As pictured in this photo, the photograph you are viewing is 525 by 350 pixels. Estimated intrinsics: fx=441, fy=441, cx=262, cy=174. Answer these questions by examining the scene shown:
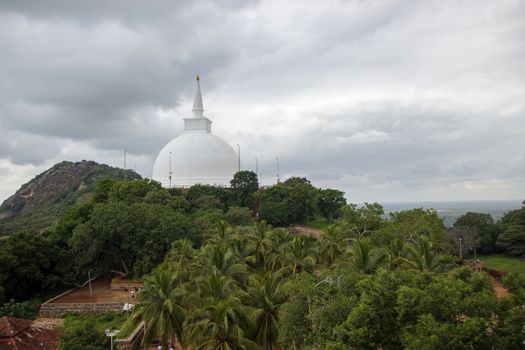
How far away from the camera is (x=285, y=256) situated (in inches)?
1052

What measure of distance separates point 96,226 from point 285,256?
1665cm

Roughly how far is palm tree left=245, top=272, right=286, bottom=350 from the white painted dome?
45.2m

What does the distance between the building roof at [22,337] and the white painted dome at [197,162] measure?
4367 cm

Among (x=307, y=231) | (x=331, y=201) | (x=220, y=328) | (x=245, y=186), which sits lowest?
(x=220, y=328)

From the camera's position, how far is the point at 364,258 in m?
22.2

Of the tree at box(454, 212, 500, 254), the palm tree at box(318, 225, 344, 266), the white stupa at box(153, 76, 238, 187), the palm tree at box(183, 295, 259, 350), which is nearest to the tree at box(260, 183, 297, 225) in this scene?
the white stupa at box(153, 76, 238, 187)

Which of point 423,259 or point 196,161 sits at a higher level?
point 196,161

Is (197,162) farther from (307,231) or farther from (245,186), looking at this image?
(307,231)

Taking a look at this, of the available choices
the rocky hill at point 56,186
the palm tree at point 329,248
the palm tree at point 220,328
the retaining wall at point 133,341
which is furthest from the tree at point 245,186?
the rocky hill at point 56,186

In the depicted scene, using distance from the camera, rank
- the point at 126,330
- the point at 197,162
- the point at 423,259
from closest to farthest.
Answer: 1. the point at 423,259
2. the point at 126,330
3. the point at 197,162

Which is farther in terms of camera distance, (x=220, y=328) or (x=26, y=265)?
(x=26, y=265)

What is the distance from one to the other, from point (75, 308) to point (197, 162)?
3597 centimetres

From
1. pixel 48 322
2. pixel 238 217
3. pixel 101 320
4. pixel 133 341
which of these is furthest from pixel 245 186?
pixel 133 341

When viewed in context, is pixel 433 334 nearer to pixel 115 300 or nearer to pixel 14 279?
pixel 115 300
